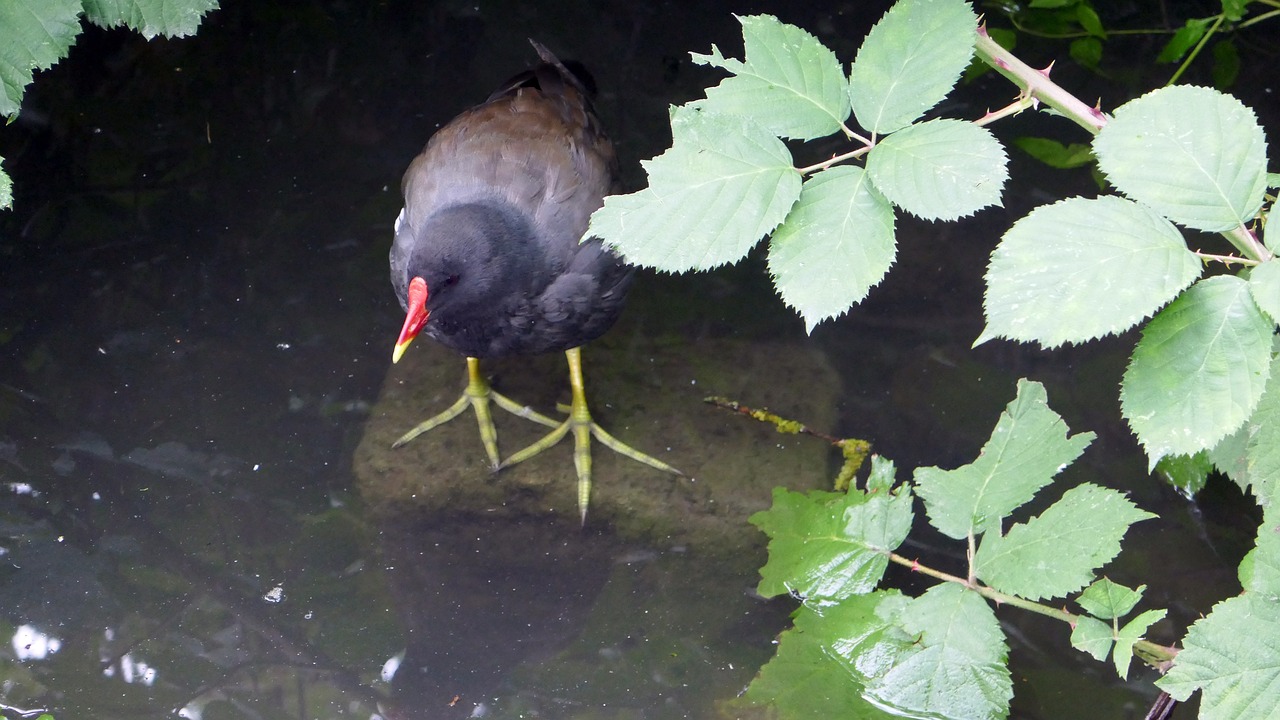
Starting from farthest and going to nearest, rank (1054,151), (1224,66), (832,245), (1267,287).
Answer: (1224,66) < (1054,151) < (832,245) < (1267,287)

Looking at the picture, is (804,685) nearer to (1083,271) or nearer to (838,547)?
(838,547)

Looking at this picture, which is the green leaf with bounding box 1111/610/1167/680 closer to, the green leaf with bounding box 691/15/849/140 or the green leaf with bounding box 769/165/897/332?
the green leaf with bounding box 769/165/897/332

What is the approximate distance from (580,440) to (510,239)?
0.68 meters

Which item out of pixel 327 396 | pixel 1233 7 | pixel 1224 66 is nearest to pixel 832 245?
pixel 1233 7

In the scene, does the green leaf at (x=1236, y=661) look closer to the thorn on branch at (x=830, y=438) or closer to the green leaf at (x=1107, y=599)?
the green leaf at (x=1107, y=599)

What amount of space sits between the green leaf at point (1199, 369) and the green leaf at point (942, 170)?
10.9 inches

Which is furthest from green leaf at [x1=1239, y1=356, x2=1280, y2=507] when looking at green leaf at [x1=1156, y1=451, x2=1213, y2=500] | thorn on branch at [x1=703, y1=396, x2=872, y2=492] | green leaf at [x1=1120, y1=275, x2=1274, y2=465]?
thorn on branch at [x1=703, y1=396, x2=872, y2=492]

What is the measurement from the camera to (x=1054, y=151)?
3.14m

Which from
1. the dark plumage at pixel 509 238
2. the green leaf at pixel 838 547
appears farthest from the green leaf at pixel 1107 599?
the dark plumage at pixel 509 238

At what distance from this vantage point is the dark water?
2.48 m

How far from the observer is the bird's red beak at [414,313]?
7.97 ft

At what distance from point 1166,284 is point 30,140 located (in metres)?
3.39

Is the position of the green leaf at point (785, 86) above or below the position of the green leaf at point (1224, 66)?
above

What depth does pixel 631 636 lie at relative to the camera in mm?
2564
